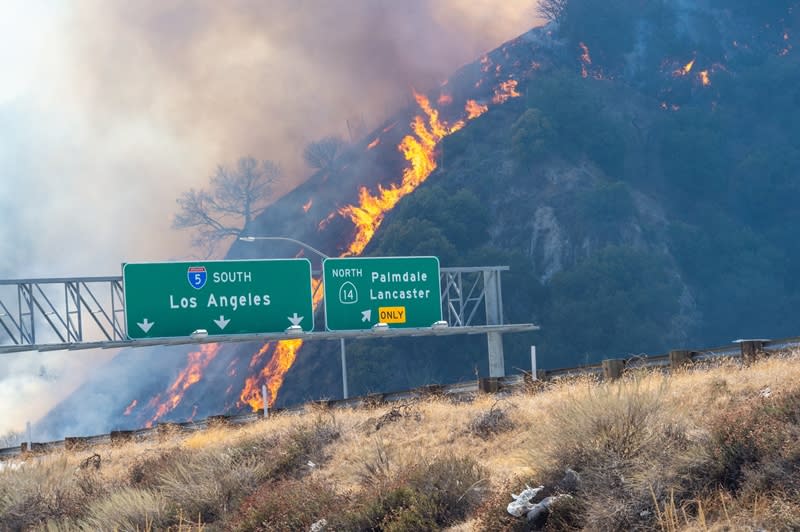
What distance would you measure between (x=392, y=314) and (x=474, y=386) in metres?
18.4

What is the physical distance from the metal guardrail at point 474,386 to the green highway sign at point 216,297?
5.11m

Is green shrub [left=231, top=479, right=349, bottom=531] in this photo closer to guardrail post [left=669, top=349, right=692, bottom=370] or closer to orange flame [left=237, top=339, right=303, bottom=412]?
guardrail post [left=669, top=349, right=692, bottom=370]

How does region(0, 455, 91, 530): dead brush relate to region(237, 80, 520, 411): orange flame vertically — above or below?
below

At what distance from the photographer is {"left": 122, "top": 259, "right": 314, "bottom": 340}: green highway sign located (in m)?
40.1

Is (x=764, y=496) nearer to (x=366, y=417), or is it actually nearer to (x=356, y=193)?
(x=366, y=417)

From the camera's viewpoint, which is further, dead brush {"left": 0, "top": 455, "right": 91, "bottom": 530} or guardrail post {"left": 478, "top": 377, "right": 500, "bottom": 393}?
guardrail post {"left": 478, "top": 377, "right": 500, "bottom": 393}

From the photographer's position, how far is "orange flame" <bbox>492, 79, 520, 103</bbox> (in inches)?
5044

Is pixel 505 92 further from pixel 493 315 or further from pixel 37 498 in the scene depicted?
pixel 37 498

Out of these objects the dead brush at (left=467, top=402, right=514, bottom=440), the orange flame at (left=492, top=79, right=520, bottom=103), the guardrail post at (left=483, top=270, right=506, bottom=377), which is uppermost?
the orange flame at (left=492, top=79, right=520, bottom=103)

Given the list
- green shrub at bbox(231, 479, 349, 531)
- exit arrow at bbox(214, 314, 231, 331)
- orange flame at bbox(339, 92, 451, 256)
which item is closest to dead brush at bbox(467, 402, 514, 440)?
green shrub at bbox(231, 479, 349, 531)

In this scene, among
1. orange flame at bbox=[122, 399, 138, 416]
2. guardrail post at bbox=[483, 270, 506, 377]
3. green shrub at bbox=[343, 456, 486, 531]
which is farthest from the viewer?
orange flame at bbox=[122, 399, 138, 416]

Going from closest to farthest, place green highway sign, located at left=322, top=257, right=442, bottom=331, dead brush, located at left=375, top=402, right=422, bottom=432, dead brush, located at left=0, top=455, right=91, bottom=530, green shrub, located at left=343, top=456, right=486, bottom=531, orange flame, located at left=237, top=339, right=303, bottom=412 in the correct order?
1. green shrub, located at left=343, top=456, right=486, bottom=531
2. dead brush, located at left=0, top=455, right=91, bottom=530
3. dead brush, located at left=375, top=402, right=422, bottom=432
4. green highway sign, located at left=322, top=257, right=442, bottom=331
5. orange flame, located at left=237, top=339, right=303, bottom=412

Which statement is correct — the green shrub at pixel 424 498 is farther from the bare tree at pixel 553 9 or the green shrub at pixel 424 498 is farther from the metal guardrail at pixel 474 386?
the bare tree at pixel 553 9

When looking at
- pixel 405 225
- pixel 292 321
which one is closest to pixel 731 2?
pixel 405 225
